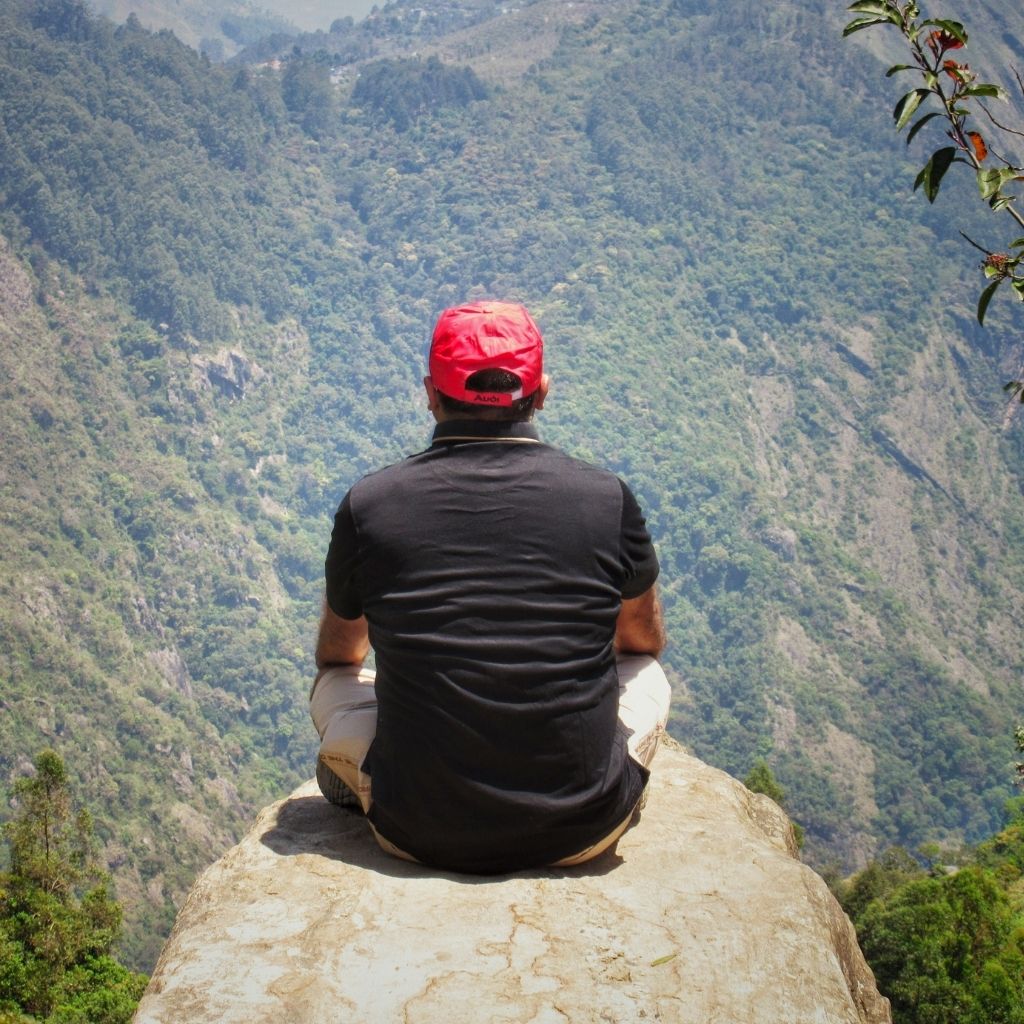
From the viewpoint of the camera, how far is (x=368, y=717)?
13.3ft

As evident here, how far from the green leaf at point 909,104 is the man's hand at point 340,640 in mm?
2242

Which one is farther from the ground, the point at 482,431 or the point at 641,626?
the point at 482,431

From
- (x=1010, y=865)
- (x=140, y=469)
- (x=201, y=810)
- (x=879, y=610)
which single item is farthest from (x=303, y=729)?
(x=1010, y=865)

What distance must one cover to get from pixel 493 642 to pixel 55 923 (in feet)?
66.4

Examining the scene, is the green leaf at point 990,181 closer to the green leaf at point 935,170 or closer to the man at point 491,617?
the green leaf at point 935,170

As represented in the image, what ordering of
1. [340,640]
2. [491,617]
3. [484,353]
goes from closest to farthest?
[491,617]
[484,353]
[340,640]

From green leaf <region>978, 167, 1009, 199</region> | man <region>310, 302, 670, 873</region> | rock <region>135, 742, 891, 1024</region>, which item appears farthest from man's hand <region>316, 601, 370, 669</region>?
green leaf <region>978, 167, 1009, 199</region>

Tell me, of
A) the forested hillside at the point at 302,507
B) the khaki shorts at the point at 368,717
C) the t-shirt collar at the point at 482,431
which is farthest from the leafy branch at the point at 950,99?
the forested hillside at the point at 302,507

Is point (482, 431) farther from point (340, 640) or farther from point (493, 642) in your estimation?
point (340, 640)

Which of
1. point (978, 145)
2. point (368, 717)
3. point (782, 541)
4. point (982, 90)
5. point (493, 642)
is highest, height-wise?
point (982, 90)

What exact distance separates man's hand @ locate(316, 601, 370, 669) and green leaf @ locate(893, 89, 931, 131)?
224 cm

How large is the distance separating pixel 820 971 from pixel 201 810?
94.4 metres

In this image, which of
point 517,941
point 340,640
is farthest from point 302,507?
point 517,941

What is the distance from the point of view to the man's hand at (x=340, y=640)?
4.18 meters
